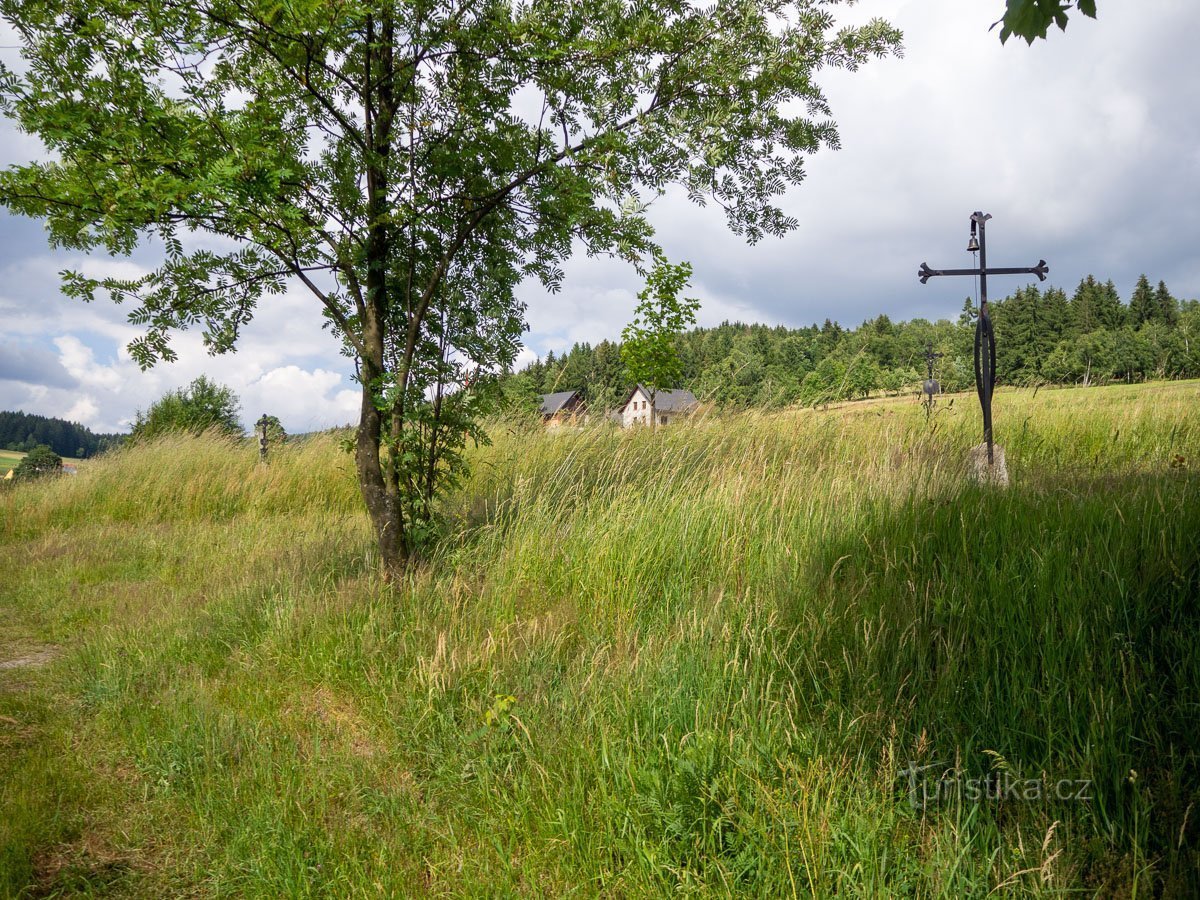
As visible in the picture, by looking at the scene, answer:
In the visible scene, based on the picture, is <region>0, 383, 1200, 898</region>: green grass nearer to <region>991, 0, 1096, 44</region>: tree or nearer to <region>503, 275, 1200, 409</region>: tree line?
<region>991, 0, 1096, 44</region>: tree

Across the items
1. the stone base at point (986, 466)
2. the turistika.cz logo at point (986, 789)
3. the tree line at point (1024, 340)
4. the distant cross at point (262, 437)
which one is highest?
the tree line at point (1024, 340)

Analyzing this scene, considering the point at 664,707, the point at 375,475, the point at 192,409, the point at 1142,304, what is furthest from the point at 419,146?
the point at 1142,304

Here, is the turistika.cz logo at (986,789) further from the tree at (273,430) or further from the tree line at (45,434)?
the tree line at (45,434)

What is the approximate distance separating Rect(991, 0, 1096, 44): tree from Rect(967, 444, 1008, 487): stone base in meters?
3.13

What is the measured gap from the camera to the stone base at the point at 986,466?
5480 millimetres

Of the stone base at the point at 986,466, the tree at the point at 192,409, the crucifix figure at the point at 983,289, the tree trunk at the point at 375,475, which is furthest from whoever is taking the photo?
the tree at the point at 192,409

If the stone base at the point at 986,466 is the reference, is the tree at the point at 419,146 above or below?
above

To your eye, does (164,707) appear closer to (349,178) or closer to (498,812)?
(498,812)

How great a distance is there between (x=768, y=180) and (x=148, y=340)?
14.9ft

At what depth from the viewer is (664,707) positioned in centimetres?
245

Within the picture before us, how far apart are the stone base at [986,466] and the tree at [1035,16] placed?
313 centimetres

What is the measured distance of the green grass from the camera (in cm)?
197

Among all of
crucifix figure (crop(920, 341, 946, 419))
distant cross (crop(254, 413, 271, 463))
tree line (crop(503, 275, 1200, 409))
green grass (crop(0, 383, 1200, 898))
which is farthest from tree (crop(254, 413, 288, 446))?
tree line (crop(503, 275, 1200, 409))

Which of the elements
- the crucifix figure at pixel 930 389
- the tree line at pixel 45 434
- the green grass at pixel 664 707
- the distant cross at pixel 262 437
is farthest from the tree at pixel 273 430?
the tree line at pixel 45 434
